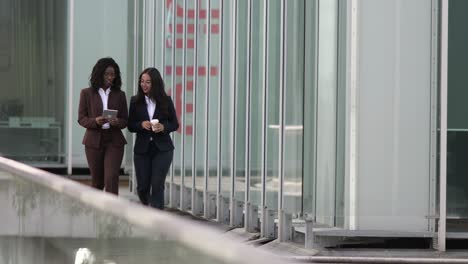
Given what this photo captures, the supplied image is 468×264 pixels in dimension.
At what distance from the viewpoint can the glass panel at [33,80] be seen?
19828 mm

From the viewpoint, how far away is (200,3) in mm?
14883

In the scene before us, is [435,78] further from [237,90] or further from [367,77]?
[237,90]

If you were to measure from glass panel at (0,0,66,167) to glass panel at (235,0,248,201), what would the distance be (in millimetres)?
7237

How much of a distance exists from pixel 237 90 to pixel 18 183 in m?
5.96

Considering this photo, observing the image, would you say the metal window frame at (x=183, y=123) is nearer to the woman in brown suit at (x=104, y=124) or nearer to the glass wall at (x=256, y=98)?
the glass wall at (x=256, y=98)

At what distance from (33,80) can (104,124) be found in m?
9.00

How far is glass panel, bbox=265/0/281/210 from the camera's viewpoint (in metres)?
12.1

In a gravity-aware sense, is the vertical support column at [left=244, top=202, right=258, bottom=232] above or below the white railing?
below

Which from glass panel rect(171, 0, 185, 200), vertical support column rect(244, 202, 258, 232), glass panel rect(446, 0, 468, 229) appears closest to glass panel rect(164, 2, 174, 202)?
glass panel rect(171, 0, 185, 200)

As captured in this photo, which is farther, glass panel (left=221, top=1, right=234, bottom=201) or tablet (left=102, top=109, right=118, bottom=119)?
glass panel (left=221, top=1, right=234, bottom=201)

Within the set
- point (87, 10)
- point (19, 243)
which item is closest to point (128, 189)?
point (87, 10)

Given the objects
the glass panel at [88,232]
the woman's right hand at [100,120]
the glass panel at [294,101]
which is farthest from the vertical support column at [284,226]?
the glass panel at [88,232]

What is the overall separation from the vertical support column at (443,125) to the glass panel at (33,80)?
9.85 metres

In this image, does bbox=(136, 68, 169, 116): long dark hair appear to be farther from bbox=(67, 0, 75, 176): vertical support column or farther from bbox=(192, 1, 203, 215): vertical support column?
bbox=(67, 0, 75, 176): vertical support column
